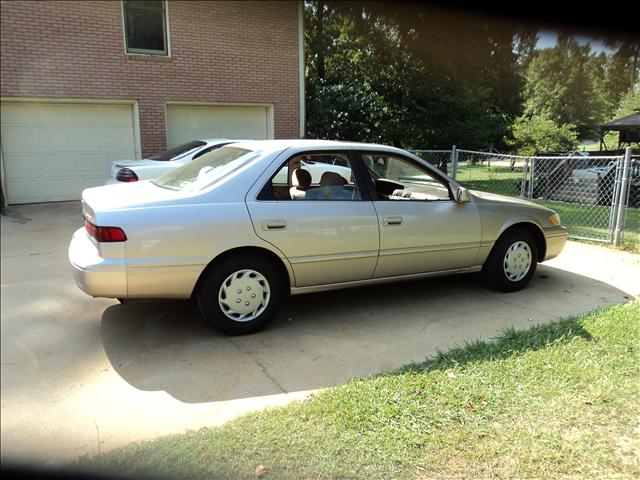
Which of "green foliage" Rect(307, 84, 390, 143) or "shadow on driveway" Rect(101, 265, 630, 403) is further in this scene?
"green foliage" Rect(307, 84, 390, 143)

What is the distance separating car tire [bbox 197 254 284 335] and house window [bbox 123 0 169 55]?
83.5 inches

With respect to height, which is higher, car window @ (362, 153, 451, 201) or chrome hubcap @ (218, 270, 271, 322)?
car window @ (362, 153, 451, 201)

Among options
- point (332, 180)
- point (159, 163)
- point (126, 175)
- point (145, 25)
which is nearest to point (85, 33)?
point (145, 25)

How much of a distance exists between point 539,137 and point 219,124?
28.0 metres

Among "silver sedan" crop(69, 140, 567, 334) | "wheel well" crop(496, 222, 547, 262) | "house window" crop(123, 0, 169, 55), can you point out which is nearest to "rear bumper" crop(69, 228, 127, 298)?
"silver sedan" crop(69, 140, 567, 334)

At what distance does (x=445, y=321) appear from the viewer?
413cm

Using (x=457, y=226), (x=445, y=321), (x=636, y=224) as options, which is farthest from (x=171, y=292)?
(x=636, y=224)

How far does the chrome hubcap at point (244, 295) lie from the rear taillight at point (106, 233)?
2.81 feet

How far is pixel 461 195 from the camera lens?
172 inches

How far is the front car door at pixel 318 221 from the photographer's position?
363 centimetres

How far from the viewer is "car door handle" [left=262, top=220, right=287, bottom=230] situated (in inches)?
141

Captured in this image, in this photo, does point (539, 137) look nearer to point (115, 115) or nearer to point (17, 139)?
point (115, 115)

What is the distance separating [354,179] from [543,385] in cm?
211

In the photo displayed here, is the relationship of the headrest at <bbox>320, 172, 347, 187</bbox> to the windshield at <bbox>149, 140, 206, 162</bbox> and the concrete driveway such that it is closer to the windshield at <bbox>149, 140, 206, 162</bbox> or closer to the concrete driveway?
the concrete driveway
